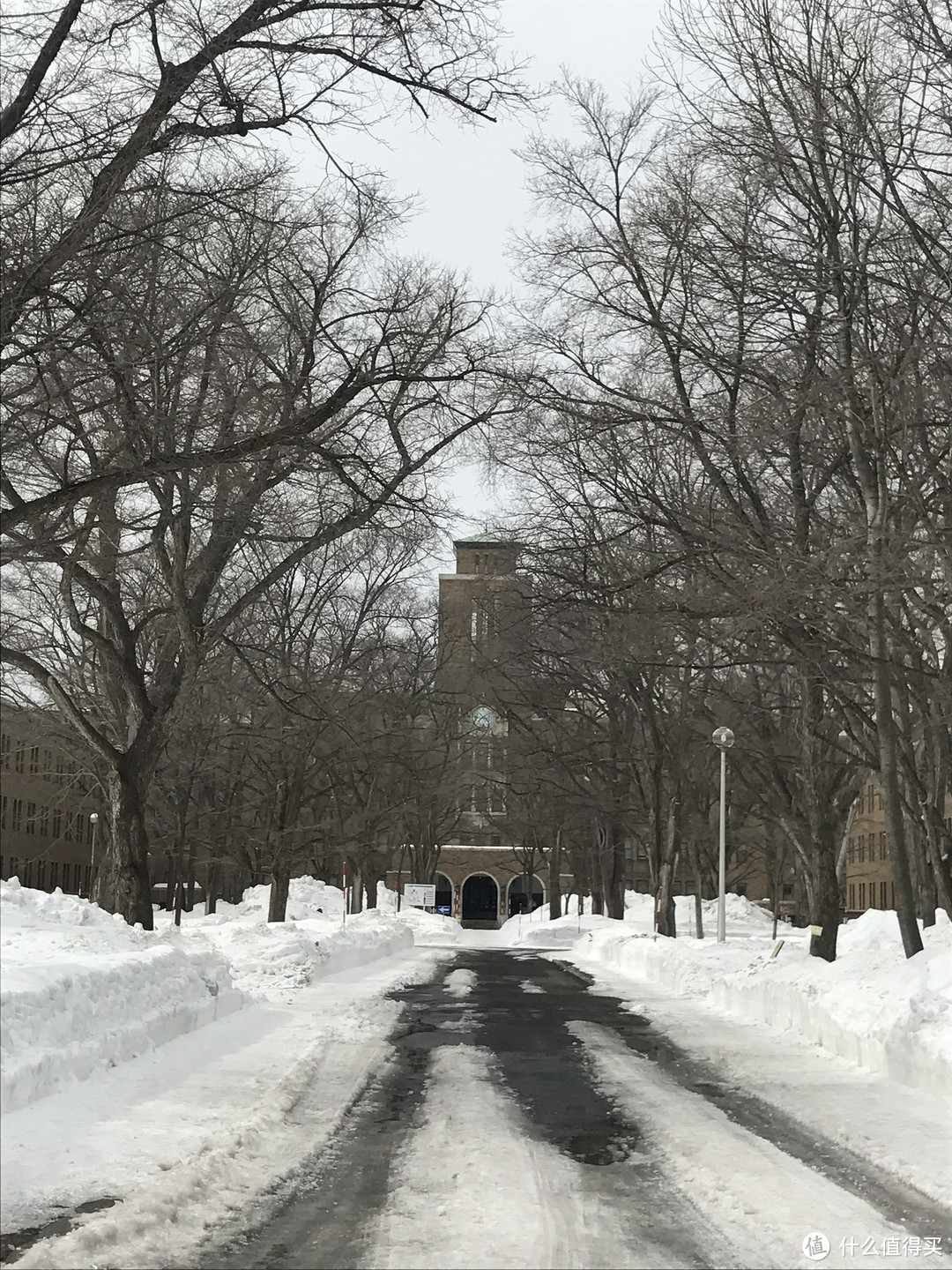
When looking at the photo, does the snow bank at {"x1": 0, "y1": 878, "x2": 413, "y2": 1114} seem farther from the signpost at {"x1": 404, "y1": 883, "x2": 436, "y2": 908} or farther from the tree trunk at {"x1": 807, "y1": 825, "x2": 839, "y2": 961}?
the signpost at {"x1": 404, "y1": 883, "x2": 436, "y2": 908}

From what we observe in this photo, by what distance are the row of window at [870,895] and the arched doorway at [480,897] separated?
91.1 feet

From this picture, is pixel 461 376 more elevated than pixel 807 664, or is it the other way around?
pixel 461 376

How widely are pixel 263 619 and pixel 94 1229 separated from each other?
87.9ft

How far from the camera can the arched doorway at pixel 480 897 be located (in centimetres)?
10431

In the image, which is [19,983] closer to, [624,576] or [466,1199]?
[466,1199]

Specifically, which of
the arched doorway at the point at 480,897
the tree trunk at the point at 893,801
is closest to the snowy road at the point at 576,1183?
the tree trunk at the point at 893,801

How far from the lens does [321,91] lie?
36.5 ft

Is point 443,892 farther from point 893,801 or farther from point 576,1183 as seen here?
point 576,1183

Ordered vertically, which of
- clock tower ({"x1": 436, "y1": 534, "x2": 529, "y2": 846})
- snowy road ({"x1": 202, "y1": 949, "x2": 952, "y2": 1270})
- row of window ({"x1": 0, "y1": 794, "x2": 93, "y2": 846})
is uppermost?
clock tower ({"x1": 436, "y1": 534, "x2": 529, "y2": 846})

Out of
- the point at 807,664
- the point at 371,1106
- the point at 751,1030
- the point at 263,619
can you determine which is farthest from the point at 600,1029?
the point at 263,619

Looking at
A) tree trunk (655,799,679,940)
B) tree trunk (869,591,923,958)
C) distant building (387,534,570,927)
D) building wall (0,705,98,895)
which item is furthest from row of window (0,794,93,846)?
tree trunk (869,591,923,958)

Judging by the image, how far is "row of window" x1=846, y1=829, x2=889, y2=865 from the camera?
77375mm

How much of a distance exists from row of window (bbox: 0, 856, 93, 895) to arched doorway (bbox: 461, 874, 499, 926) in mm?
28074

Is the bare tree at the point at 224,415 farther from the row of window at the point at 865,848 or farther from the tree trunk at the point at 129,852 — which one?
the row of window at the point at 865,848
